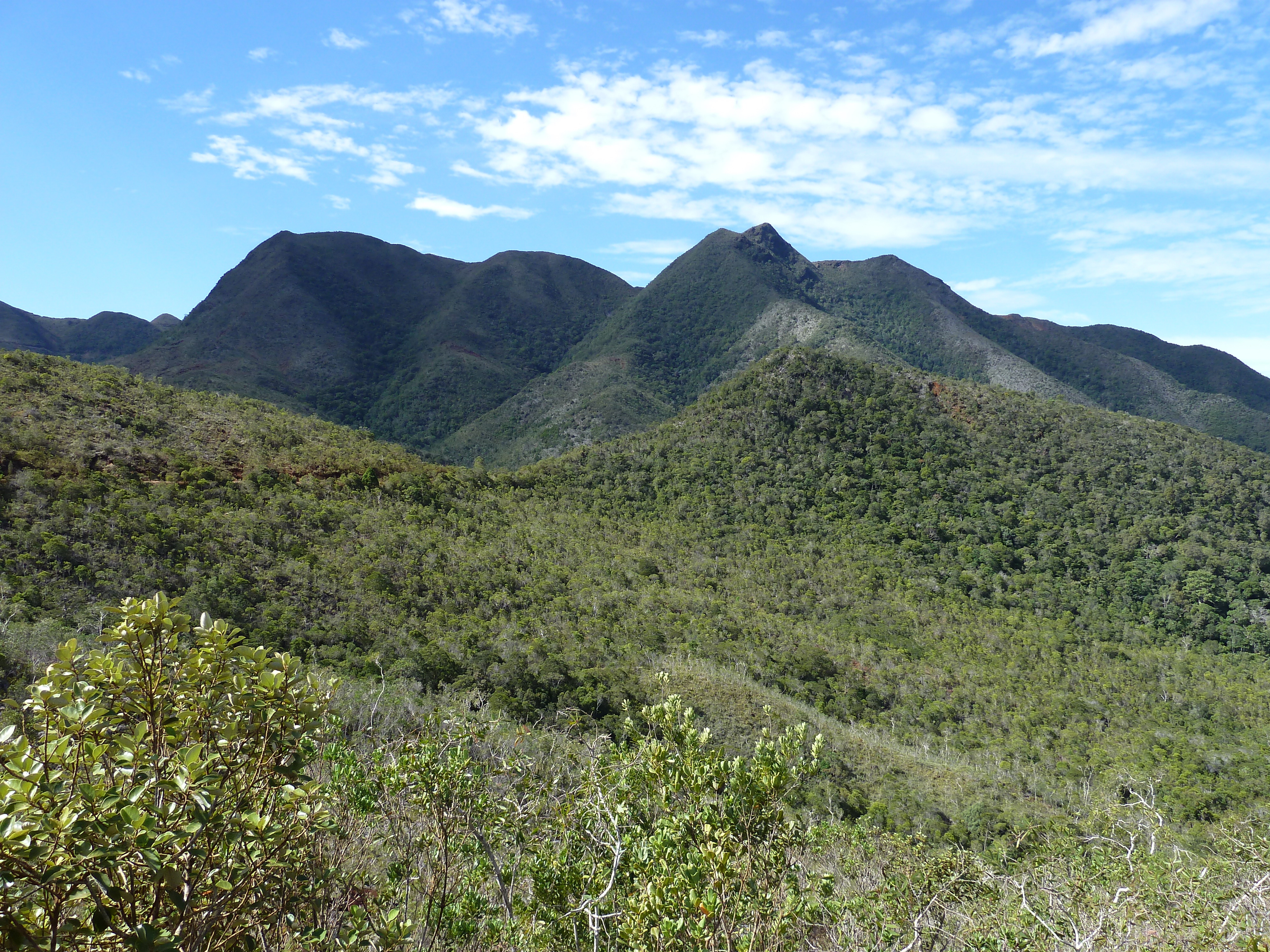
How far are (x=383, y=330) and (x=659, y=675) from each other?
130541mm

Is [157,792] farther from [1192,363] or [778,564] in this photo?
[1192,363]

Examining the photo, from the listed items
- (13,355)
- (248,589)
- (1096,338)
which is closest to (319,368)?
(13,355)

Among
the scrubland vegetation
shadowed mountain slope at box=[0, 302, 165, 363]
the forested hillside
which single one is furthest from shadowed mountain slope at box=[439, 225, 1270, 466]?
shadowed mountain slope at box=[0, 302, 165, 363]

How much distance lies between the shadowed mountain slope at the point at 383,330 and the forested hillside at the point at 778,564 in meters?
51.8

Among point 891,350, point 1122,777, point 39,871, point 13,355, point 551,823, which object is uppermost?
point 891,350

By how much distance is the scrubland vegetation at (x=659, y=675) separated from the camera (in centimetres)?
289

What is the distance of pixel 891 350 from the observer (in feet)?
369

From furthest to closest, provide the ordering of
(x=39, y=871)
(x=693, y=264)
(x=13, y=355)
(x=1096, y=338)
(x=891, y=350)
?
(x=1096, y=338) → (x=693, y=264) → (x=891, y=350) → (x=13, y=355) → (x=39, y=871)

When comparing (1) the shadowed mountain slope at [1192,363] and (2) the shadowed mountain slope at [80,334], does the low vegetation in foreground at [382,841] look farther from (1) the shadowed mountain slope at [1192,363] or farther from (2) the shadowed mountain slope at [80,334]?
(1) the shadowed mountain slope at [1192,363]

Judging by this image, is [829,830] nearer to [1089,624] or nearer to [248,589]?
[248,589]

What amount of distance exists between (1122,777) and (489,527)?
36.0 m

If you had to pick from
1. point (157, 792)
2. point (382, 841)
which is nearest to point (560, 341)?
point (382, 841)

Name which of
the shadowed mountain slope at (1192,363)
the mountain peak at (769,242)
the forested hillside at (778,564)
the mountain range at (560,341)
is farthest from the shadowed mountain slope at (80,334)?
the shadowed mountain slope at (1192,363)

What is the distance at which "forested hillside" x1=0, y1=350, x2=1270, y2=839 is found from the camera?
83.5 ft
